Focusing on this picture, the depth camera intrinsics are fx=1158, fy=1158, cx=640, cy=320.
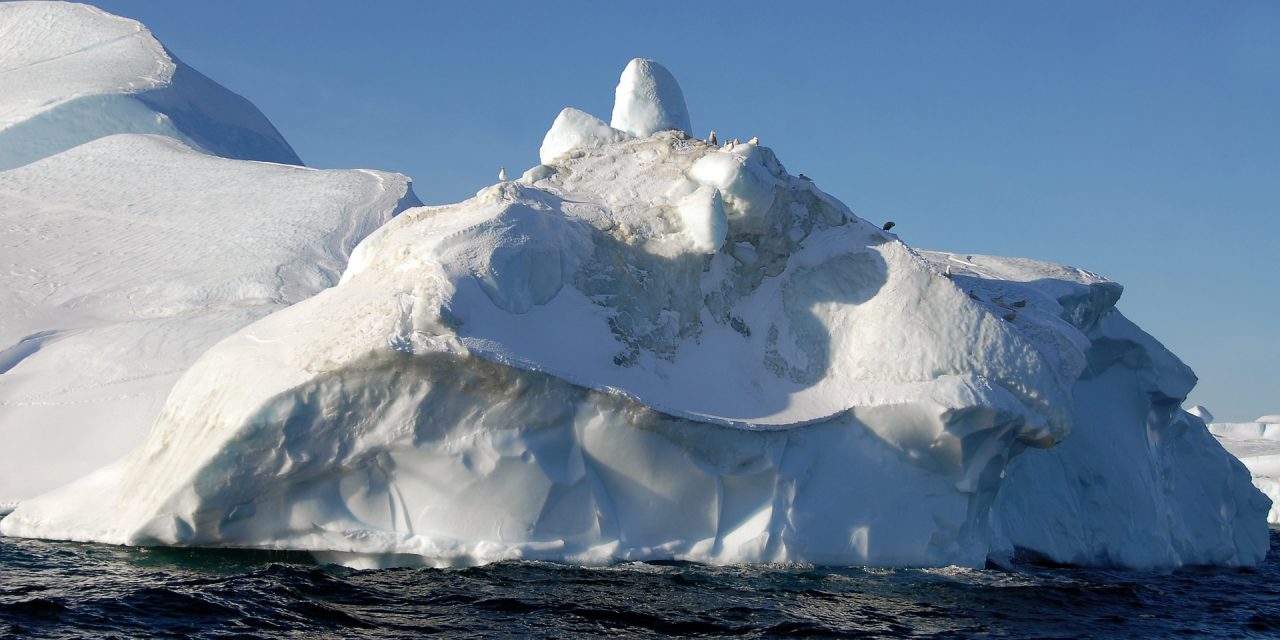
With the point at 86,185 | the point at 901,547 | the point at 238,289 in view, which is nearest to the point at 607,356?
the point at 901,547

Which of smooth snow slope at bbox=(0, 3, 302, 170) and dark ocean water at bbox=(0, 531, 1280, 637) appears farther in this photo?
smooth snow slope at bbox=(0, 3, 302, 170)

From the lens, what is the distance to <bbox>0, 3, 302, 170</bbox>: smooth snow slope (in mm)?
27797

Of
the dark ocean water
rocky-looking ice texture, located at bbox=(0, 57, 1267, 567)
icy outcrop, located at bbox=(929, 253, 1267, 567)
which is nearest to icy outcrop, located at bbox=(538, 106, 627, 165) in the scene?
rocky-looking ice texture, located at bbox=(0, 57, 1267, 567)

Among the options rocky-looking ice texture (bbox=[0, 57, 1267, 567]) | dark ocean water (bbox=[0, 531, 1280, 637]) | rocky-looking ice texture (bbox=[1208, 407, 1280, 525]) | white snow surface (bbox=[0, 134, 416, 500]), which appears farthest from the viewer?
rocky-looking ice texture (bbox=[1208, 407, 1280, 525])

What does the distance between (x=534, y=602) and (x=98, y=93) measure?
25.1 meters

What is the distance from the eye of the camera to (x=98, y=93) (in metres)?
28.7

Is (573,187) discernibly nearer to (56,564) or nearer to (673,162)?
(673,162)

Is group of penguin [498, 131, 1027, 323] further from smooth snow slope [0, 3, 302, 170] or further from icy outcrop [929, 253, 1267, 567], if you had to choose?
smooth snow slope [0, 3, 302, 170]

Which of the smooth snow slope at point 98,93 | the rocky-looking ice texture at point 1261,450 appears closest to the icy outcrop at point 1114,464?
the rocky-looking ice texture at point 1261,450

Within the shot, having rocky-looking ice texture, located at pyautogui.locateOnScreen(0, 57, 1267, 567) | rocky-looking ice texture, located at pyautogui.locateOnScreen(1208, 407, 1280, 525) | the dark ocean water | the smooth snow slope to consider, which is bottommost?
the dark ocean water

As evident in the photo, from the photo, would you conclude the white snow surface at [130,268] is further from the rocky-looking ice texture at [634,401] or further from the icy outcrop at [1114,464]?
the icy outcrop at [1114,464]

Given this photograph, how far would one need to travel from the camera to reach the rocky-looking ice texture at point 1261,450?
101 feet

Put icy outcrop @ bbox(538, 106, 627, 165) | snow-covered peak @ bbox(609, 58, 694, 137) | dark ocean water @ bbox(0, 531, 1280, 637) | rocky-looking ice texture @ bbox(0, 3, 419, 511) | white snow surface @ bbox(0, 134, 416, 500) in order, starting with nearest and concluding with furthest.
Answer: dark ocean water @ bbox(0, 531, 1280, 637) < icy outcrop @ bbox(538, 106, 627, 165) < snow-covered peak @ bbox(609, 58, 694, 137) < white snow surface @ bbox(0, 134, 416, 500) < rocky-looking ice texture @ bbox(0, 3, 419, 511)

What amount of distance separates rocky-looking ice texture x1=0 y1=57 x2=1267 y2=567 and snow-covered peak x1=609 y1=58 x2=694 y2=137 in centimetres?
35
